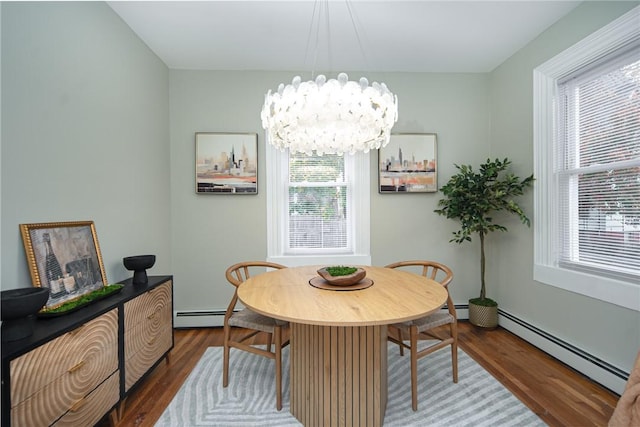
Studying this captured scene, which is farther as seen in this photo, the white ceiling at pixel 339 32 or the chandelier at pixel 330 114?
the white ceiling at pixel 339 32

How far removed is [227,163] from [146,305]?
5.33ft

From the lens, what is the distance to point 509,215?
2955 millimetres

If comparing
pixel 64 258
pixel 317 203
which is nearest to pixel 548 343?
pixel 317 203

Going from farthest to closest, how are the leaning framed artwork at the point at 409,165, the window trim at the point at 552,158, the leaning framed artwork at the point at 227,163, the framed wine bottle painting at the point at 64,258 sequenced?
the leaning framed artwork at the point at 409,165, the leaning framed artwork at the point at 227,163, the window trim at the point at 552,158, the framed wine bottle painting at the point at 64,258

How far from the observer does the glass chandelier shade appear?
1655 millimetres

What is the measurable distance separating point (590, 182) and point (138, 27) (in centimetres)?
386

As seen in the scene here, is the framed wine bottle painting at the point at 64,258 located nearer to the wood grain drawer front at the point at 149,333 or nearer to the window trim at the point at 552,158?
the wood grain drawer front at the point at 149,333

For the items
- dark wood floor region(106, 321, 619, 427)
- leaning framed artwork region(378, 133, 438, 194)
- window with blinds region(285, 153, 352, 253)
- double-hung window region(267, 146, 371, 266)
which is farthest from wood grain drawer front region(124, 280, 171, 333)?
leaning framed artwork region(378, 133, 438, 194)

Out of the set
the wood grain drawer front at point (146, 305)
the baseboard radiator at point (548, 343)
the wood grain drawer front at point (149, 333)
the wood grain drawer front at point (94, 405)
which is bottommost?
the baseboard radiator at point (548, 343)

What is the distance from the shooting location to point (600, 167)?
2104 millimetres

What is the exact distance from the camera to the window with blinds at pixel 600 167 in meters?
1.93

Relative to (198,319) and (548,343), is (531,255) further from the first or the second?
(198,319)

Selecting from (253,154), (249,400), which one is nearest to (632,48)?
(253,154)

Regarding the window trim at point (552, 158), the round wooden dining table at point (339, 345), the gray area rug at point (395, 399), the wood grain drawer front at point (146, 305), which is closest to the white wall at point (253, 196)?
the window trim at point (552, 158)
